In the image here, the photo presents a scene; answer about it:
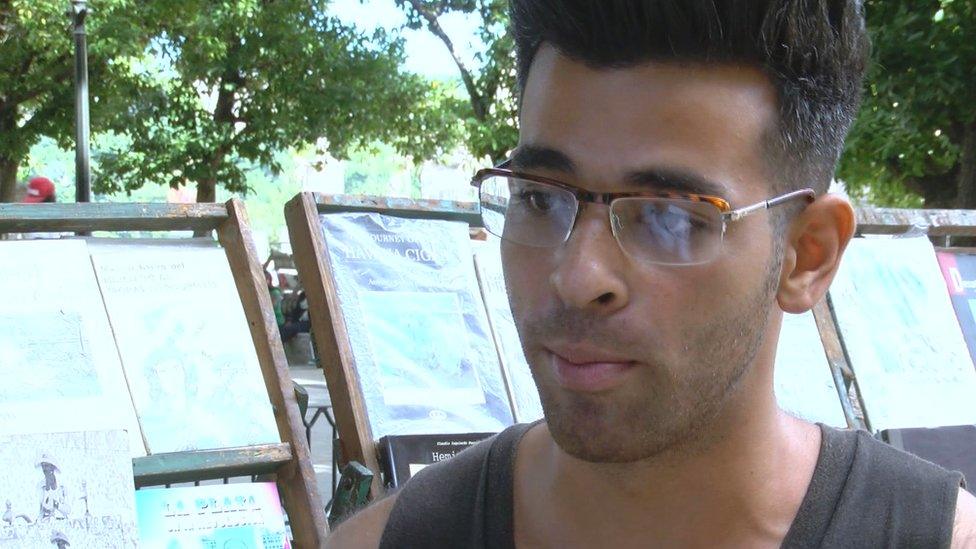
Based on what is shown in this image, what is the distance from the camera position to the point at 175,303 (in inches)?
135

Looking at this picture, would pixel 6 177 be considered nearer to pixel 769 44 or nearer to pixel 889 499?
pixel 769 44

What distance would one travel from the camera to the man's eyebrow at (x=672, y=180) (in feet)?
4.95

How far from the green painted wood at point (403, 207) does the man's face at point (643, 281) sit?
2.13m

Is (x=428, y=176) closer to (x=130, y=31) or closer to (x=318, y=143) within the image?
(x=318, y=143)

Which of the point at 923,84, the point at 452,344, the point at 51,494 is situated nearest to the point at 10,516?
the point at 51,494

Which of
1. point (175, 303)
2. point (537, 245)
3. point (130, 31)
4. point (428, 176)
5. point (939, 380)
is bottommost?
point (428, 176)

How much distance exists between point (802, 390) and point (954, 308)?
90 centimetres

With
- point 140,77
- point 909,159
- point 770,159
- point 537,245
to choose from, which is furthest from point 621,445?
point 140,77

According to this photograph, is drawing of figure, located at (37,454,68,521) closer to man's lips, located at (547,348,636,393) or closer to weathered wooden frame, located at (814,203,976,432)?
man's lips, located at (547,348,636,393)

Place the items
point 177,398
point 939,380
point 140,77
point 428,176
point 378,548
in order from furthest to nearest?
point 428,176, point 140,77, point 939,380, point 177,398, point 378,548

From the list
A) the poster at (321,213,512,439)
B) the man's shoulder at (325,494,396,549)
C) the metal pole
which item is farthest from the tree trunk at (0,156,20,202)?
the man's shoulder at (325,494,396,549)

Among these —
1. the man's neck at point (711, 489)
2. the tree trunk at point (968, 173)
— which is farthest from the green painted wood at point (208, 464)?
the tree trunk at point (968, 173)

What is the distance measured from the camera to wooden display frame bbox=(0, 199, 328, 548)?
3236 millimetres

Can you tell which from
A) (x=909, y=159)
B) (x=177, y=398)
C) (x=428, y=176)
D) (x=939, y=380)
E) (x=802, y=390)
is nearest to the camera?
(x=177, y=398)
